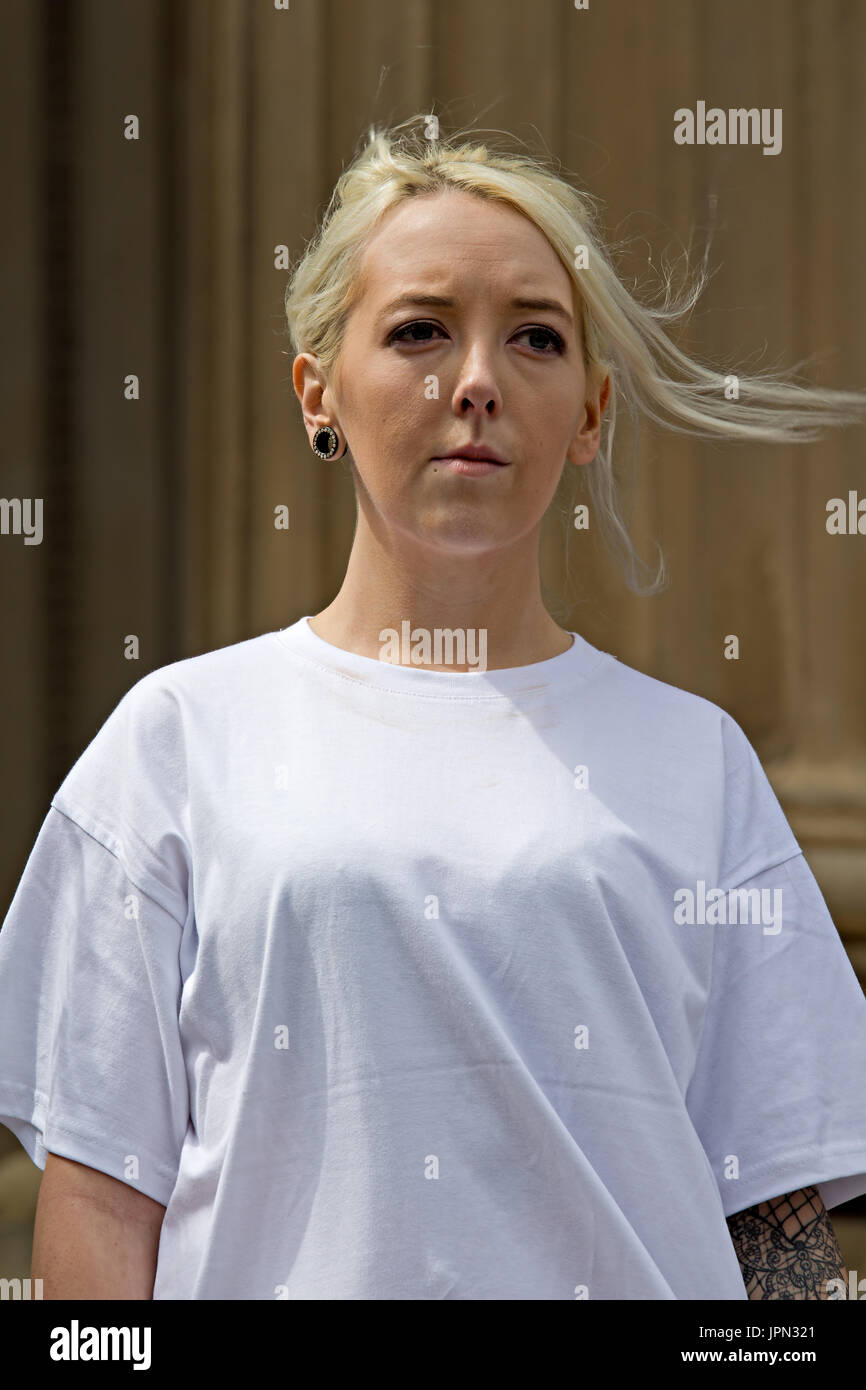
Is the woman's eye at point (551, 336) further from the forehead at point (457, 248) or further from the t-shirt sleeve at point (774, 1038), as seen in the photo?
the t-shirt sleeve at point (774, 1038)

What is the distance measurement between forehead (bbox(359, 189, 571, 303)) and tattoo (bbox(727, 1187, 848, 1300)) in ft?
3.13

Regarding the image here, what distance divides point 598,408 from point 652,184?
1403 millimetres

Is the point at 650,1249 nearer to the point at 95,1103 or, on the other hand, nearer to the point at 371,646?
the point at 95,1103

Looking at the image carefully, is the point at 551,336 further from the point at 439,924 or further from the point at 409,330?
the point at 439,924

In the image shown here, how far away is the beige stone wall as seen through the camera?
112 inches

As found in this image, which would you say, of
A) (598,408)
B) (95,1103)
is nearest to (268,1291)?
(95,1103)

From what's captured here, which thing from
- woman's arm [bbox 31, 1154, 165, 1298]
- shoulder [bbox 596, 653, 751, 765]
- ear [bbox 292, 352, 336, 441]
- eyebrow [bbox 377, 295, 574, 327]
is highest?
eyebrow [bbox 377, 295, 574, 327]

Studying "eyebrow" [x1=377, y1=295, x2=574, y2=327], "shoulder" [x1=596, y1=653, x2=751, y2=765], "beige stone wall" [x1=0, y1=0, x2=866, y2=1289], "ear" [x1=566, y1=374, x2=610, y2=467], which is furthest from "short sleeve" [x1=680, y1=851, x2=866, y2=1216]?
"beige stone wall" [x1=0, y1=0, x2=866, y2=1289]

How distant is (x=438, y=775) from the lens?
1.46 meters

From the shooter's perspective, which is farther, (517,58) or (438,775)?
(517,58)

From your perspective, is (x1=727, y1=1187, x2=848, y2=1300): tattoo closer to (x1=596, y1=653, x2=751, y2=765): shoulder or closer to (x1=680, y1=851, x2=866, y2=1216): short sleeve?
(x1=680, y1=851, x2=866, y2=1216): short sleeve
